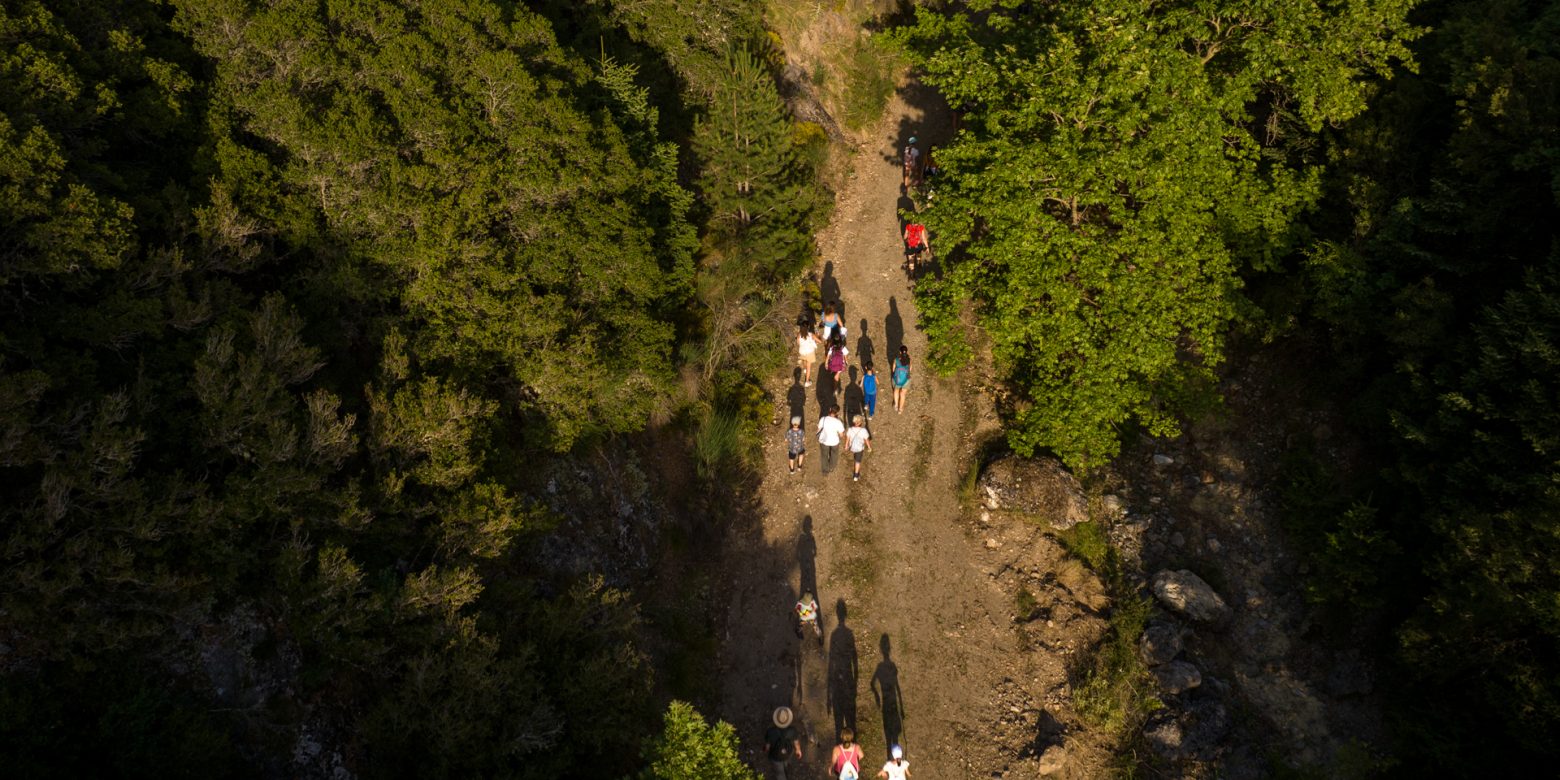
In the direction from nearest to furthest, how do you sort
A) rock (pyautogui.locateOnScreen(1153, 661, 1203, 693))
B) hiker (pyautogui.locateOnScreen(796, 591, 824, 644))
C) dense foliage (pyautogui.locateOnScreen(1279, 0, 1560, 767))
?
dense foliage (pyautogui.locateOnScreen(1279, 0, 1560, 767)) → rock (pyautogui.locateOnScreen(1153, 661, 1203, 693)) → hiker (pyautogui.locateOnScreen(796, 591, 824, 644))

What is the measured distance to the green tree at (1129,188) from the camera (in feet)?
65.8

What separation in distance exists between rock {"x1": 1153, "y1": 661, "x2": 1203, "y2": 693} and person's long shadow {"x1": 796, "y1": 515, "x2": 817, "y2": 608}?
8698 mm

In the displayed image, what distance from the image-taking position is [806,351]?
80.6ft

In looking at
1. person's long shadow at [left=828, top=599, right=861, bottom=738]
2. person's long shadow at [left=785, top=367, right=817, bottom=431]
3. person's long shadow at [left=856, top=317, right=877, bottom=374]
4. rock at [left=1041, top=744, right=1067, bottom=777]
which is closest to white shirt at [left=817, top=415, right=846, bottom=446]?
person's long shadow at [left=785, top=367, right=817, bottom=431]

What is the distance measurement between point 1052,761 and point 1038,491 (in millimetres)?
6827

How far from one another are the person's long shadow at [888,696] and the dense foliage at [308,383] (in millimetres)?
5852

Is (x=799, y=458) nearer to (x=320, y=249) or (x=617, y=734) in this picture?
(x=617, y=734)

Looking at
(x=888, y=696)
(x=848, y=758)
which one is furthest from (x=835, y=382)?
(x=848, y=758)

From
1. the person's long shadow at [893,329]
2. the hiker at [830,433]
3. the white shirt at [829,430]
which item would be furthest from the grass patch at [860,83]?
the white shirt at [829,430]

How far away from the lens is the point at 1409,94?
20.8 metres

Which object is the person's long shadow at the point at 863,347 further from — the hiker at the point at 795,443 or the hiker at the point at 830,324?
the hiker at the point at 795,443

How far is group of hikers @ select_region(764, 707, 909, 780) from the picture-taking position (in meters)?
16.9

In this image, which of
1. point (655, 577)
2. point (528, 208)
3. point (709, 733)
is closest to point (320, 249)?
point (528, 208)

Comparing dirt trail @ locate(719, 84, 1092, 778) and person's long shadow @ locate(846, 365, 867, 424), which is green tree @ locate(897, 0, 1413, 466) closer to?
dirt trail @ locate(719, 84, 1092, 778)
